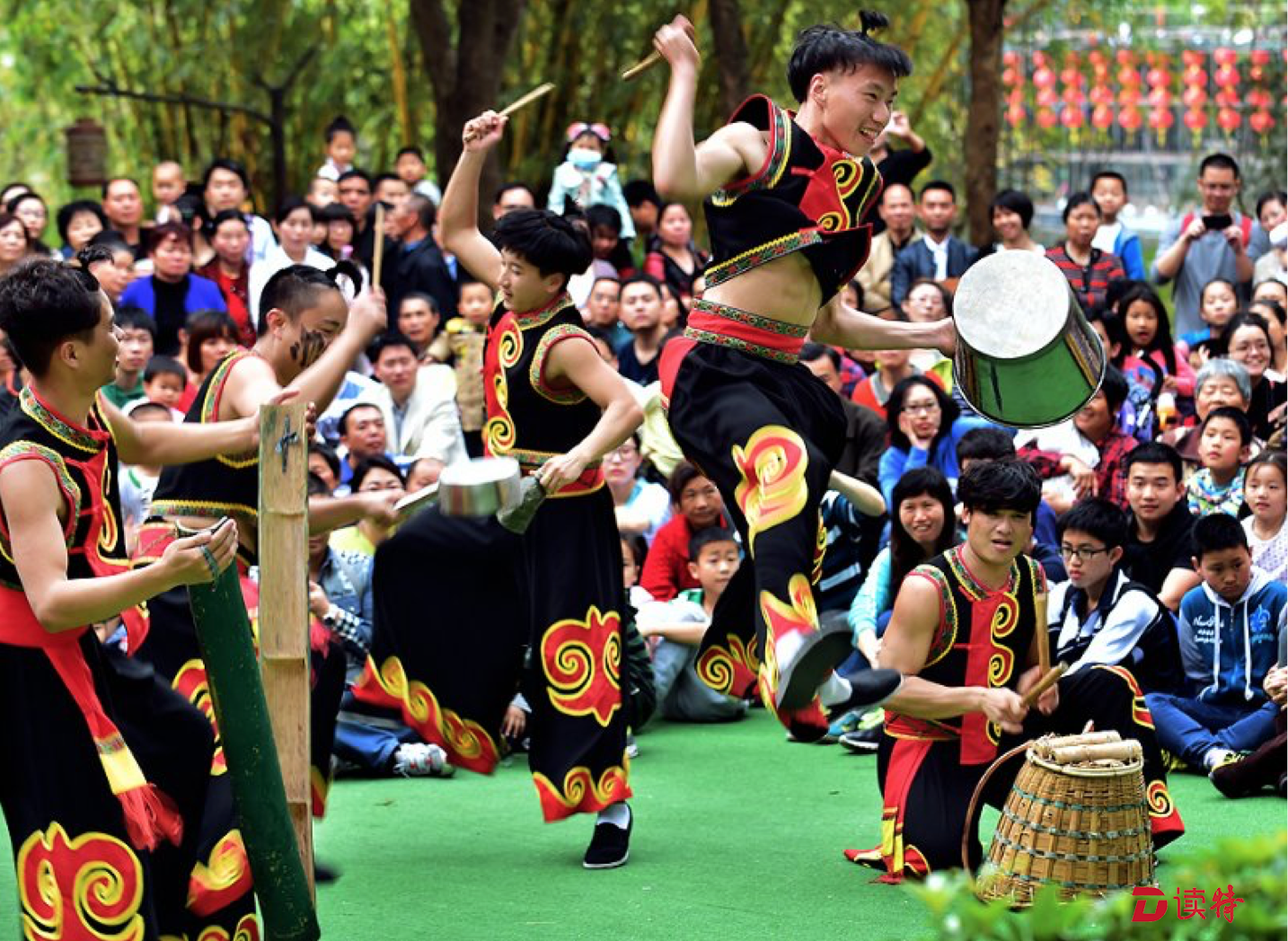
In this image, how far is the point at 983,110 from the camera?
40.2ft

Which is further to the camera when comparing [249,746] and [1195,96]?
[1195,96]

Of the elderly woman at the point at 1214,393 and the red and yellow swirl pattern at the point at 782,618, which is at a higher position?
the elderly woman at the point at 1214,393

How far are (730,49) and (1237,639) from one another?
675cm

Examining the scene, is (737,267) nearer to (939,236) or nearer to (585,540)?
(585,540)

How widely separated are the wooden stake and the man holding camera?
261 inches

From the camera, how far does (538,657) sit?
557 cm

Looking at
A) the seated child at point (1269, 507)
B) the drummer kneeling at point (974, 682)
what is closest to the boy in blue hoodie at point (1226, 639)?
the seated child at point (1269, 507)

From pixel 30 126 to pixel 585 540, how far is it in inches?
465

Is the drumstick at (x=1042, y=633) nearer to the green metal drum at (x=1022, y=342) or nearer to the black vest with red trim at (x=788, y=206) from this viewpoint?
the green metal drum at (x=1022, y=342)

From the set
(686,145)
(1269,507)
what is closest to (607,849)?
(686,145)

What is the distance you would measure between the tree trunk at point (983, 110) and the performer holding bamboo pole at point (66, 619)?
8.57 metres

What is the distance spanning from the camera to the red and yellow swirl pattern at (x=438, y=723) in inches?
227

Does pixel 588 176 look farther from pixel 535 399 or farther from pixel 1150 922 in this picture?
→ pixel 1150 922

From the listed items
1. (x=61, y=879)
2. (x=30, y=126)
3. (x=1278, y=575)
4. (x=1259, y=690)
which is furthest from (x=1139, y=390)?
(x=30, y=126)
